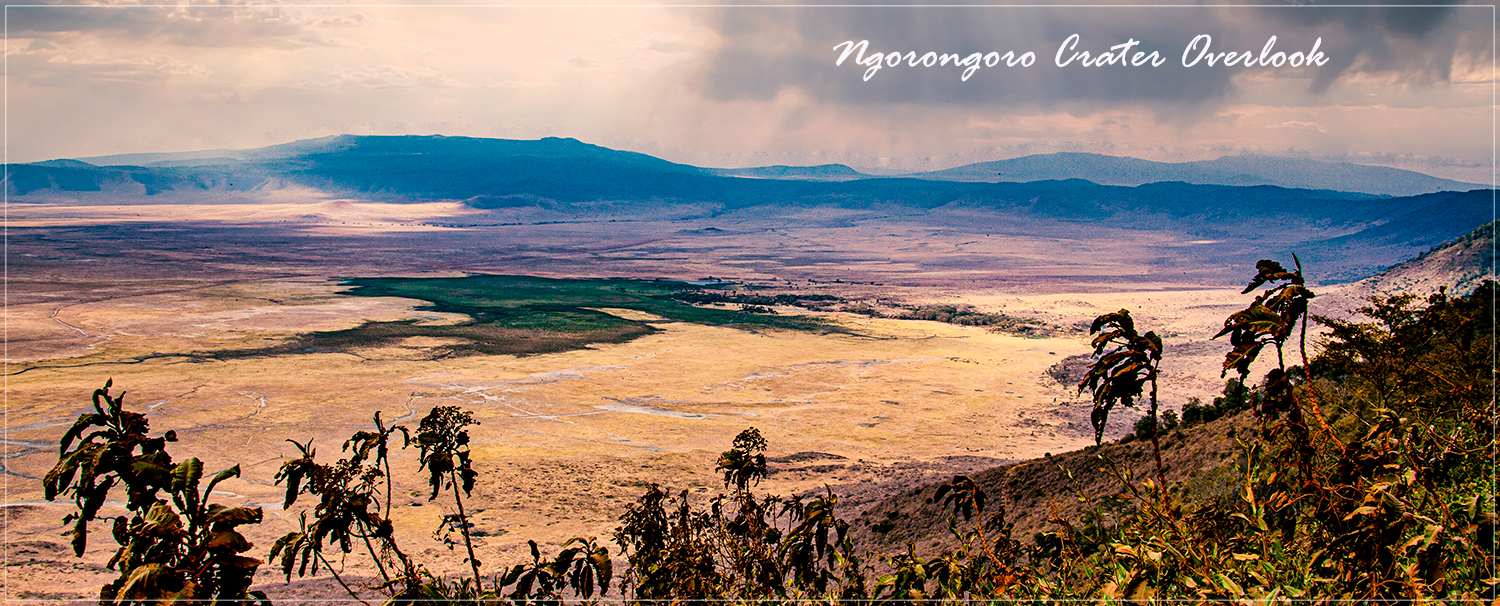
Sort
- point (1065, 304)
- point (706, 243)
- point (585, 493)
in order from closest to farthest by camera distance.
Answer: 1. point (585, 493)
2. point (1065, 304)
3. point (706, 243)

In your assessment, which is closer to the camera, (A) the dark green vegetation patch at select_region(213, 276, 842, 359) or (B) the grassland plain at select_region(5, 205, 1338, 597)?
(B) the grassland plain at select_region(5, 205, 1338, 597)

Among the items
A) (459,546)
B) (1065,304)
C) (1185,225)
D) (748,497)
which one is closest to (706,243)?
(1065,304)

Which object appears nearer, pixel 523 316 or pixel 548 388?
pixel 548 388

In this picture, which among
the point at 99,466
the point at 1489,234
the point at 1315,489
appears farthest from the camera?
the point at 1489,234

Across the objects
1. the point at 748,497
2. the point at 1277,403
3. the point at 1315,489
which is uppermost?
the point at 1277,403

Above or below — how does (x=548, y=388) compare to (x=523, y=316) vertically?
below

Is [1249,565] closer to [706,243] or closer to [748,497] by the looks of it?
[748,497]

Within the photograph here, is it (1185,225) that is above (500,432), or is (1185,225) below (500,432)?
above

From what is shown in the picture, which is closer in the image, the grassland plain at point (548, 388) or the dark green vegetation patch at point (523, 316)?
the grassland plain at point (548, 388)
